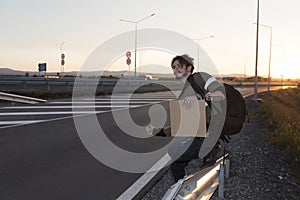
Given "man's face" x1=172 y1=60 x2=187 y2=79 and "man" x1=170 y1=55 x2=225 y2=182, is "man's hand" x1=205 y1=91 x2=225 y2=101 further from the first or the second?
"man's face" x1=172 y1=60 x2=187 y2=79

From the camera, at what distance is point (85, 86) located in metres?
25.2

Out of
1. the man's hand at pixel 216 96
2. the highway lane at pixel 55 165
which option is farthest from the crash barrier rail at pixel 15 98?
the man's hand at pixel 216 96

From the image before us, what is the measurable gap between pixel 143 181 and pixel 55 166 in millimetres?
1576

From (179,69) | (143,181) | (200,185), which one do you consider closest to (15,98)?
(143,181)

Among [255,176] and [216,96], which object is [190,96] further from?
[255,176]

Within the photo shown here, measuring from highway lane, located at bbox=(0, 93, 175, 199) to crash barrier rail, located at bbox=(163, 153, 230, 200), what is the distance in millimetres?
1343

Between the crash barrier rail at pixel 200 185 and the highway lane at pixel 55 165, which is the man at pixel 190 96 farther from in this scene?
the highway lane at pixel 55 165

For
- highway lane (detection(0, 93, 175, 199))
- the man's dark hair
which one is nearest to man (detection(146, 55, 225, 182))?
the man's dark hair

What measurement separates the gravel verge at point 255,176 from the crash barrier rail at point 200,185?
1.20 feet

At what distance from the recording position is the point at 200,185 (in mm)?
3285

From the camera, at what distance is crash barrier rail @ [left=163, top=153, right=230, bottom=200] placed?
2.77 m

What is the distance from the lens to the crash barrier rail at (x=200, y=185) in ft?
9.10

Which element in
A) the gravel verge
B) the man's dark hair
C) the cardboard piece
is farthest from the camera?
the gravel verge

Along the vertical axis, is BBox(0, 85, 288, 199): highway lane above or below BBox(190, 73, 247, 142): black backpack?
below
